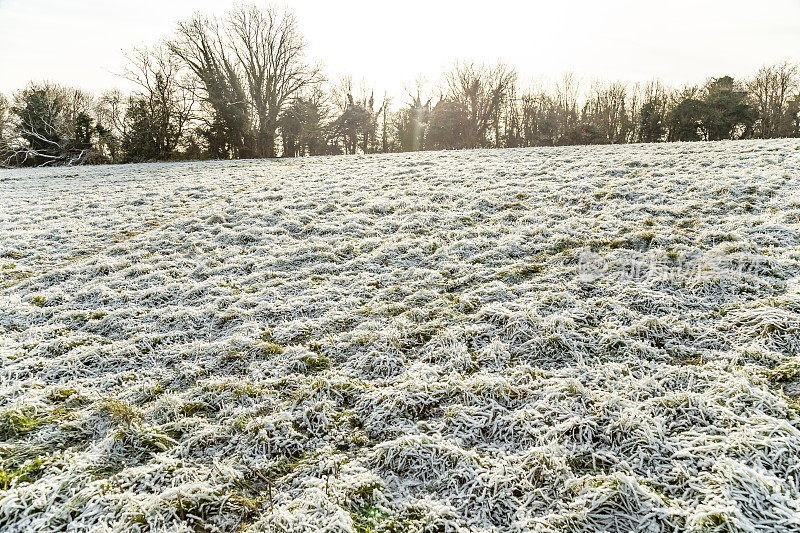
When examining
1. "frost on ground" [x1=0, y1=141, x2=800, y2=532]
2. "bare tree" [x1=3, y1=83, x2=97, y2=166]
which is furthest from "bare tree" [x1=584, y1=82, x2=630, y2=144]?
"bare tree" [x1=3, y1=83, x2=97, y2=166]

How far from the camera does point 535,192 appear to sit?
9078 mm

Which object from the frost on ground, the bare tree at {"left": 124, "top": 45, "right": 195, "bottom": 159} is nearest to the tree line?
the bare tree at {"left": 124, "top": 45, "right": 195, "bottom": 159}

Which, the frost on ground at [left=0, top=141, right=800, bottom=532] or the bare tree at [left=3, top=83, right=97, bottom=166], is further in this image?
the bare tree at [left=3, top=83, right=97, bottom=166]

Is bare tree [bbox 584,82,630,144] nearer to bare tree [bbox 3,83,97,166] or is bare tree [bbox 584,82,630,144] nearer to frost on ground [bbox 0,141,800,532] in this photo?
frost on ground [bbox 0,141,800,532]

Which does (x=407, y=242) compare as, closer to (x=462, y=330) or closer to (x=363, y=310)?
(x=363, y=310)

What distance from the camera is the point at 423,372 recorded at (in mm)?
3650

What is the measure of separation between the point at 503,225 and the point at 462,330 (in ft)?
12.1

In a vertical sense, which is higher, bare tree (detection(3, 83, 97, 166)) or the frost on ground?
bare tree (detection(3, 83, 97, 166))

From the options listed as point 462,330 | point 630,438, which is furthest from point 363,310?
point 630,438

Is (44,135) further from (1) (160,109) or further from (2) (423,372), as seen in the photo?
(2) (423,372)

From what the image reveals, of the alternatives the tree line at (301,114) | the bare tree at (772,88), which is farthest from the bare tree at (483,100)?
the bare tree at (772,88)

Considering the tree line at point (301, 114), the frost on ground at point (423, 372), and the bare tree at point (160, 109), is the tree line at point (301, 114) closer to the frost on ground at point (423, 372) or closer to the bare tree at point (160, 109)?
the bare tree at point (160, 109)

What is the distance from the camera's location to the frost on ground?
246cm

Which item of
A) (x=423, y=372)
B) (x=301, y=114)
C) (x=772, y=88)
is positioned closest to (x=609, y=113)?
(x=772, y=88)
